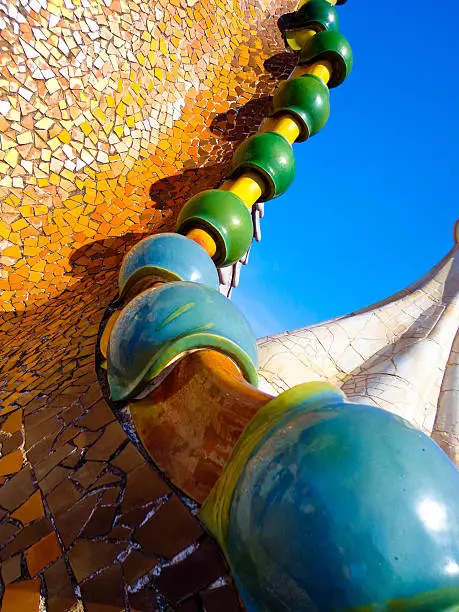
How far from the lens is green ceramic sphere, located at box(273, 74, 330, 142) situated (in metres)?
1.61

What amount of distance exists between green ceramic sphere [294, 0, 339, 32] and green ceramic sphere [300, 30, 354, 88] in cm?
37

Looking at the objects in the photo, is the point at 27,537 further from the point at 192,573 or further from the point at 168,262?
the point at 168,262

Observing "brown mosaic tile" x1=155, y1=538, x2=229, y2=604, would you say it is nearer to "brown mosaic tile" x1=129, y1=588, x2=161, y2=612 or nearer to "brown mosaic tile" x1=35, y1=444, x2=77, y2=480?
"brown mosaic tile" x1=129, y1=588, x2=161, y2=612

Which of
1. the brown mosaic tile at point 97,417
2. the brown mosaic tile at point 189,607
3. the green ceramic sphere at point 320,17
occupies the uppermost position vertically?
the green ceramic sphere at point 320,17

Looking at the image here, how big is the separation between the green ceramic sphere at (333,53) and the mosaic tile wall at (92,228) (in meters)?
0.29

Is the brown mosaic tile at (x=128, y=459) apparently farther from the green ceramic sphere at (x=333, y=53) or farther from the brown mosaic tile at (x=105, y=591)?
the green ceramic sphere at (x=333, y=53)

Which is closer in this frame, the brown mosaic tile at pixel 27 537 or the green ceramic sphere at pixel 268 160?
the brown mosaic tile at pixel 27 537

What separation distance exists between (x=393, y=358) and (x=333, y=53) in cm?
109

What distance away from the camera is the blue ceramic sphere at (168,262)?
36.1 inches

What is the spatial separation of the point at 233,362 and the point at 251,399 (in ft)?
0.41

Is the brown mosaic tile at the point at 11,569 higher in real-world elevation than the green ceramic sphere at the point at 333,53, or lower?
lower

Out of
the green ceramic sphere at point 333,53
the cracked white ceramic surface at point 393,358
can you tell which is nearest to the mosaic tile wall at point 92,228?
the green ceramic sphere at point 333,53

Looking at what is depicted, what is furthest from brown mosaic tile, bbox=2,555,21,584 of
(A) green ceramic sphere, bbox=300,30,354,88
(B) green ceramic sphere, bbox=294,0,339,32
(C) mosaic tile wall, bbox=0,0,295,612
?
(B) green ceramic sphere, bbox=294,0,339,32

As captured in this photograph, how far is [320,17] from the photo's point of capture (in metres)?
2.23
